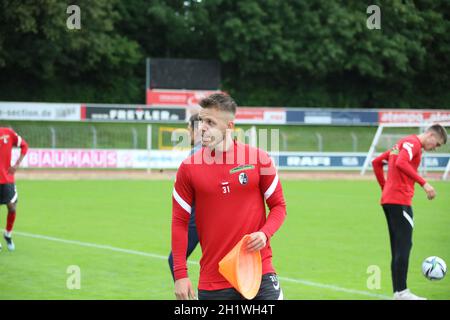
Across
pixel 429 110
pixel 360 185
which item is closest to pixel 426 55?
pixel 429 110

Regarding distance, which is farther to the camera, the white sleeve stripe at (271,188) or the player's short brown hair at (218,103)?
the white sleeve stripe at (271,188)

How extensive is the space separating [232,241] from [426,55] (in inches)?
1697

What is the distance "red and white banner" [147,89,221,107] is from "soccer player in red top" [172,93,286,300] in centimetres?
4432

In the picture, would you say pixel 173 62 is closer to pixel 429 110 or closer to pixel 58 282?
pixel 429 110

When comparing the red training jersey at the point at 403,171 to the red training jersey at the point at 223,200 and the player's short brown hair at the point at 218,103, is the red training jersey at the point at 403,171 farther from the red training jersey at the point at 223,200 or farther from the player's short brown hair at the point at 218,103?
the player's short brown hair at the point at 218,103

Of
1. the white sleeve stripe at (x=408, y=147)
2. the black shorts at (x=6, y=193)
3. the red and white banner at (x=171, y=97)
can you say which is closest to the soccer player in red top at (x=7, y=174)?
the black shorts at (x=6, y=193)

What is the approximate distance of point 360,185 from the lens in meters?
30.8

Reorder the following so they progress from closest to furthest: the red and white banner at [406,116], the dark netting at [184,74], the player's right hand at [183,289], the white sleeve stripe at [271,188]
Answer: the player's right hand at [183,289] → the white sleeve stripe at [271,188] → the red and white banner at [406,116] → the dark netting at [184,74]

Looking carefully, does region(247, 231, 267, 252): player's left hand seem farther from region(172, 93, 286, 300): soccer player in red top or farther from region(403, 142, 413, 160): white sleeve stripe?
region(403, 142, 413, 160): white sleeve stripe

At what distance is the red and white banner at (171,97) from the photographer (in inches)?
1976

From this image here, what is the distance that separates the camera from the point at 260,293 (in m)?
5.78

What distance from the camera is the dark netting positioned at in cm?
5072

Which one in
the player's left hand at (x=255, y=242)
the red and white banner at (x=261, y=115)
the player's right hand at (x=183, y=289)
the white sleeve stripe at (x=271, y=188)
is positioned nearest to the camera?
the player's left hand at (x=255, y=242)

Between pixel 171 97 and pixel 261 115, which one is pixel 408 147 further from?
pixel 171 97
